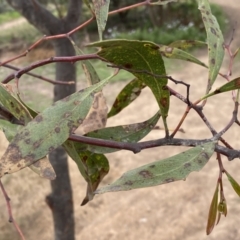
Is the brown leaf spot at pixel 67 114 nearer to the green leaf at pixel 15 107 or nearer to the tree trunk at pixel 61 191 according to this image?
the green leaf at pixel 15 107

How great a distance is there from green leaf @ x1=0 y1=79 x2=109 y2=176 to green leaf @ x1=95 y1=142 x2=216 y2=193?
0.06m

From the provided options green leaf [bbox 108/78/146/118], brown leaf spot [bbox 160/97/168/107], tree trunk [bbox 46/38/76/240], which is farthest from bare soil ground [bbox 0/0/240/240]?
brown leaf spot [bbox 160/97/168/107]

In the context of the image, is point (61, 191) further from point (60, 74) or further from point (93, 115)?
point (93, 115)

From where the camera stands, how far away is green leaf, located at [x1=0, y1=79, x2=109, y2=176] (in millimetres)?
316

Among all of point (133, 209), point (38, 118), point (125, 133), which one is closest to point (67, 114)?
point (38, 118)

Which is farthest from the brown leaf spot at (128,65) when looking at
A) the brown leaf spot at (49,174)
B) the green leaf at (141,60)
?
the brown leaf spot at (49,174)

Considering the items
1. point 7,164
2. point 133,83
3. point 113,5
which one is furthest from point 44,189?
point 113,5

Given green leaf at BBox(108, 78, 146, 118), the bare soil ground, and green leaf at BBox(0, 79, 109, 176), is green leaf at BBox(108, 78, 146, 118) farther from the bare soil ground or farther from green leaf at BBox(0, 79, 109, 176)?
the bare soil ground

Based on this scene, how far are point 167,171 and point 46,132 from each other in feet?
0.33

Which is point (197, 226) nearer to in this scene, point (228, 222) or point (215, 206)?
point (228, 222)

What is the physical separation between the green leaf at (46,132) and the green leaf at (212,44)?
102mm

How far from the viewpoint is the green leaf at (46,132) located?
32 cm

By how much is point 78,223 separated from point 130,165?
0.53 meters

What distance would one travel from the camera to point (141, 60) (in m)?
0.36
